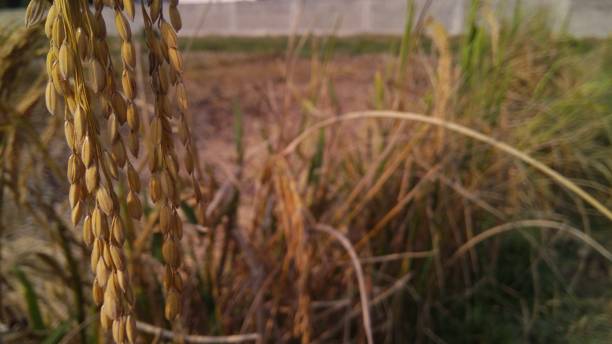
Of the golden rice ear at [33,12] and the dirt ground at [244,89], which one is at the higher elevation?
the golden rice ear at [33,12]

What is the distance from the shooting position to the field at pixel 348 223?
0.70 m

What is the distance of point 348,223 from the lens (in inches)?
35.8

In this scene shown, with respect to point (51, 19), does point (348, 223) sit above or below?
below

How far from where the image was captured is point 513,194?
1159 millimetres

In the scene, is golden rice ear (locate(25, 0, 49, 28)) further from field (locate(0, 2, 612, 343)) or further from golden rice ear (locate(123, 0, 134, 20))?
field (locate(0, 2, 612, 343))

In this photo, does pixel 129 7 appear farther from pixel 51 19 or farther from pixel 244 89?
pixel 244 89

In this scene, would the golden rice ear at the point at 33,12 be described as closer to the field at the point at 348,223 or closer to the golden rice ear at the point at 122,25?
the golden rice ear at the point at 122,25

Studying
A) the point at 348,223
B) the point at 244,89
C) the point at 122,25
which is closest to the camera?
the point at 122,25

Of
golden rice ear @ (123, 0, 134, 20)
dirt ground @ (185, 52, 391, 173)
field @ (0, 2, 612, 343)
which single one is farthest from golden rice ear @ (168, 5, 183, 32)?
dirt ground @ (185, 52, 391, 173)

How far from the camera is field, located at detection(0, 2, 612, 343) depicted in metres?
0.70

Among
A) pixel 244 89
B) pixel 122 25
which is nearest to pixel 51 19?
pixel 122 25

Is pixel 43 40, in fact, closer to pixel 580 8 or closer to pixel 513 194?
pixel 513 194

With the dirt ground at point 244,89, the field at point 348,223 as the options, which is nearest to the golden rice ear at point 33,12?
the field at point 348,223

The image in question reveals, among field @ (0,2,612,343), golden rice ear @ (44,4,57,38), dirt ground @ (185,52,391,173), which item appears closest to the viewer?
golden rice ear @ (44,4,57,38)
